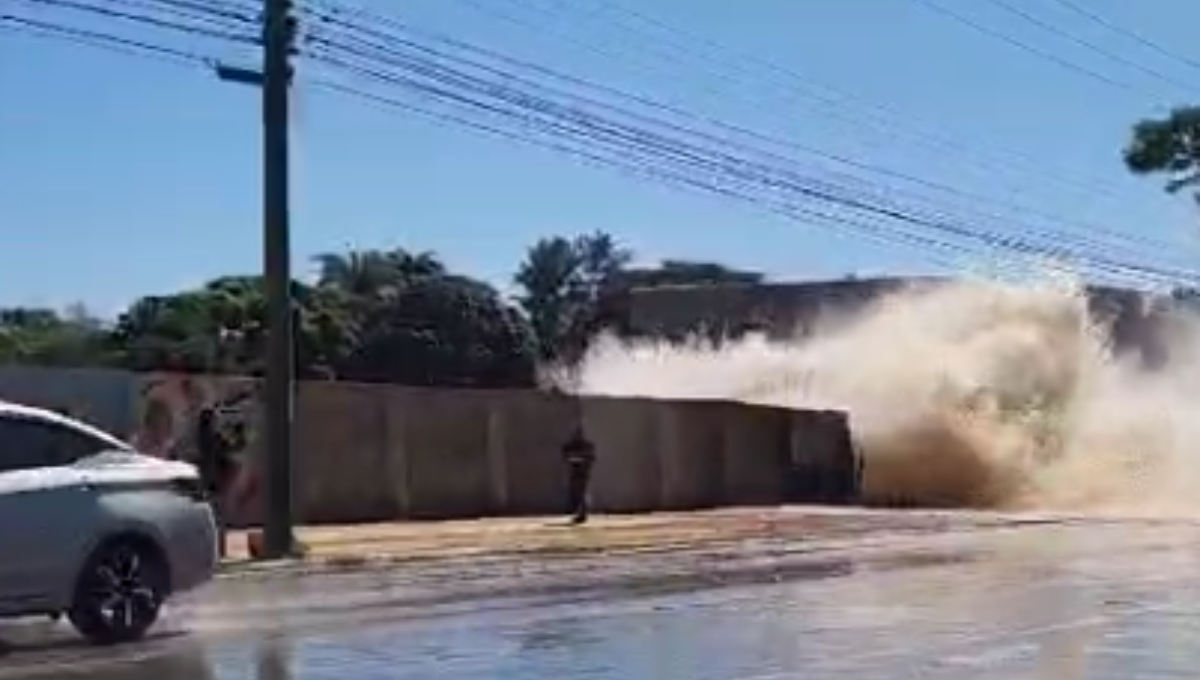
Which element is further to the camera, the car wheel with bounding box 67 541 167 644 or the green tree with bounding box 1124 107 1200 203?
the green tree with bounding box 1124 107 1200 203

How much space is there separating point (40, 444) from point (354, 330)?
214 ft

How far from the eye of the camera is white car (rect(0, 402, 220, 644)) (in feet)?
48.6

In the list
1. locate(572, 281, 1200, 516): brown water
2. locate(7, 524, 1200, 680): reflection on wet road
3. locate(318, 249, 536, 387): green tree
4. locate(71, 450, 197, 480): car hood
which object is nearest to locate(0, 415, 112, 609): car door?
locate(71, 450, 197, 480): car hood

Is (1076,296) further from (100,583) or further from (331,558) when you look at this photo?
(100,583)

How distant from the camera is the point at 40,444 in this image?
15.3 metres

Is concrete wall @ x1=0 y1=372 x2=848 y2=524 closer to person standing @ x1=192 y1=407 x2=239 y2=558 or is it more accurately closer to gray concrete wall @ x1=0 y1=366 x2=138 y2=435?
gray concrete wall @ x1=0 y1=366 x2=138 y2=435

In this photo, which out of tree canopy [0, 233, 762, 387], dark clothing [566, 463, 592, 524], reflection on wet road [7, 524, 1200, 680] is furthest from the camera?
tree canopy [0, 233, 762, 387]

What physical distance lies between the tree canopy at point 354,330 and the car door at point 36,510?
46139mm

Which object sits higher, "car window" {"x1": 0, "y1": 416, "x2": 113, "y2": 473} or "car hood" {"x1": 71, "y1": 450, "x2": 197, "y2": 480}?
"car window" {"x1": 0, "y1": 416, "x2": 113, "y2": 473}

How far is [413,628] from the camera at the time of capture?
16.6 meters

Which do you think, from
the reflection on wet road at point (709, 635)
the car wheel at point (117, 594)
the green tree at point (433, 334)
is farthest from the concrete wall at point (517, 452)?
the green tree at point (433, 334)

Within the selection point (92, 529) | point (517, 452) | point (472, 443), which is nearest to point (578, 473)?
point (472, 443)

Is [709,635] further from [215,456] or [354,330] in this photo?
[354,330]

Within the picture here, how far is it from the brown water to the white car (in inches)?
1373
